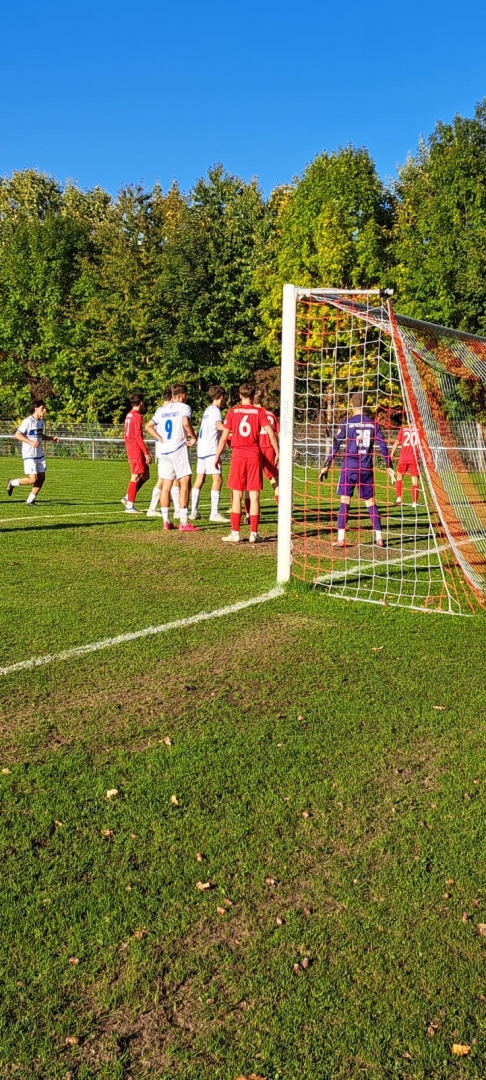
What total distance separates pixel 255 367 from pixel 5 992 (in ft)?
145

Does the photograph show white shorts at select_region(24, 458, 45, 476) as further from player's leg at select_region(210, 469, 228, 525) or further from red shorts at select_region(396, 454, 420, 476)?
red shorts at select_region(396, 454, 420, 476)

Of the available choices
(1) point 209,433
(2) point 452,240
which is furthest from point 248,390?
(2) point 452,240

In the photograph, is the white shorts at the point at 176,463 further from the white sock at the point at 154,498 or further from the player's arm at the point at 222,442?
the white sock at the point at 154,498

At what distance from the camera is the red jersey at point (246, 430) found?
1074 cm

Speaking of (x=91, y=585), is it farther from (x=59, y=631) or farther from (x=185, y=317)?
(x=185, y=317)

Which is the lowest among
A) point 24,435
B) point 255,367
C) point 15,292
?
point 24,435

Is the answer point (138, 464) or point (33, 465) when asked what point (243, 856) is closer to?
point (138, 464)

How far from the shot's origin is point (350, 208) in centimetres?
4009

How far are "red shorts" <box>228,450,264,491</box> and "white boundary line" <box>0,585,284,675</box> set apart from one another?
9.34ft


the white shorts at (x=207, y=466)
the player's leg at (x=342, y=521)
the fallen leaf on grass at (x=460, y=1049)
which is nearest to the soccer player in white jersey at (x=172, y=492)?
the white shorts at (x=207, y=466)

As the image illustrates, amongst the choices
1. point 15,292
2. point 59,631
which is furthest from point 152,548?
point 15,292

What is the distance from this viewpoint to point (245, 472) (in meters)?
10.8

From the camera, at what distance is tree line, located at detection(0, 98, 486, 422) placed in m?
37.7

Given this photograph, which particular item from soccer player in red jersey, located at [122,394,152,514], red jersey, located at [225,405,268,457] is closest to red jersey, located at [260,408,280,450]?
red jersey, located at [225,405,268,457]
